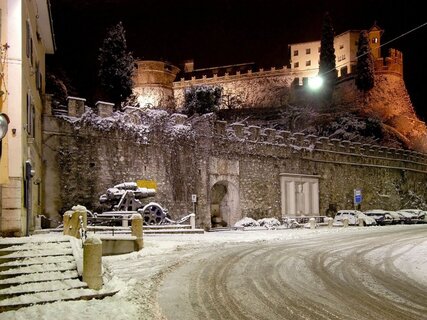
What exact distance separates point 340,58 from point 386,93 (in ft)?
55.8

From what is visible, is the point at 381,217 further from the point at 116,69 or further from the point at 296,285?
the point at 296,285

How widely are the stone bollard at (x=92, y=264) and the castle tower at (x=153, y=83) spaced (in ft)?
192

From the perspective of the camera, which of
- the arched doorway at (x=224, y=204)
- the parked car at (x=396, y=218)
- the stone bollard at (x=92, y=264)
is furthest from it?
the parked car at (x=396, y=218)

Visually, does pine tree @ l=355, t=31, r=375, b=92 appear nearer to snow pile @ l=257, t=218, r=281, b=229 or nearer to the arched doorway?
snow pile @ l=257, t=218, r=281, b=229

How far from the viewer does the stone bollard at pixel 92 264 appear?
34.7 ft

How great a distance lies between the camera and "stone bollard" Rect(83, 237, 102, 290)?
10.6 meters

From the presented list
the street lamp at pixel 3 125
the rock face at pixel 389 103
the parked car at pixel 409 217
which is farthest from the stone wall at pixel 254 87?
the street lamp at pixel 3 125

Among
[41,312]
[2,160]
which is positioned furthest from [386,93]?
[41,312]

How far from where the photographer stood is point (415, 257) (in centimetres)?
1683

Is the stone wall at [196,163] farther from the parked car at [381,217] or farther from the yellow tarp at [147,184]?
the parked car at [381,217]

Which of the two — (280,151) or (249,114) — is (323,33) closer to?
(249,114)

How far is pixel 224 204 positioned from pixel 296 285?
22575mm

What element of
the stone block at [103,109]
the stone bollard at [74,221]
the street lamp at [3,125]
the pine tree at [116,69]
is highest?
the pine tree at [116,69]

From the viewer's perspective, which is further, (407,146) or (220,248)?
(407,146)
